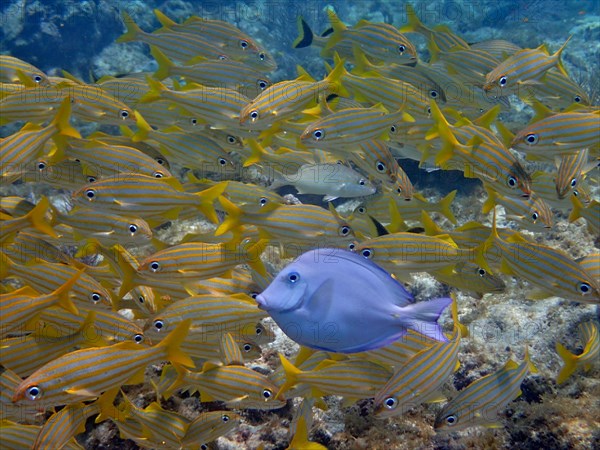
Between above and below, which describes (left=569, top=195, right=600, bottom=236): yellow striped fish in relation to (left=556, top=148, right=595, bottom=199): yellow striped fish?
below

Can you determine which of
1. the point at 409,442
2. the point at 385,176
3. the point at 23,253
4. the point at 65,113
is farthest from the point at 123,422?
the point at 385,176

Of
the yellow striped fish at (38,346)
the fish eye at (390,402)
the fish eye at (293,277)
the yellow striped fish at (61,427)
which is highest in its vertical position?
the fish eye at (293,277)

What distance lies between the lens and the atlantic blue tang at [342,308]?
185cm

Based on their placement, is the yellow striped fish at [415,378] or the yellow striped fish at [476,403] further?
the yellow striped fish at [476,403]

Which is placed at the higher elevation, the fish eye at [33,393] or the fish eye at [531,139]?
the fish eye at [531,139]

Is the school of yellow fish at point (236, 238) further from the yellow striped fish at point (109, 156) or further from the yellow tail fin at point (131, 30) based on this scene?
the yellow tail fin at point (131, 30)

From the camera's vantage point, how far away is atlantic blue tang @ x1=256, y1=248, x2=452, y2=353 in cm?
185

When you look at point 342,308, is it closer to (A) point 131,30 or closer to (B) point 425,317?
(B) point 425,317

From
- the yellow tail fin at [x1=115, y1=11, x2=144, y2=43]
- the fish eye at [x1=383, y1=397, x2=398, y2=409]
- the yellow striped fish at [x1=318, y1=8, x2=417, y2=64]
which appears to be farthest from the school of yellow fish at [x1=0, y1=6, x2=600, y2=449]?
the yellow tail fin at [x1=115, y1=11, x2=144, y2=43]

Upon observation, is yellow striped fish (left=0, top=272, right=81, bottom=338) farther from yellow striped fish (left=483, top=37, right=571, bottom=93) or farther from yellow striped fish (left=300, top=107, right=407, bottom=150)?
yellow striped fish (left=483, top=37, right=571, bottom=93)

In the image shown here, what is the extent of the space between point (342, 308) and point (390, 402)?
40.0 inches

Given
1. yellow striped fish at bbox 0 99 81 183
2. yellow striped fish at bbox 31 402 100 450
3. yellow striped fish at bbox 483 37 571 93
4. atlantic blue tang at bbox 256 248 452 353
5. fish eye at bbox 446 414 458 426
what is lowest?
yellow striped fish at bbox 31 402 100 450

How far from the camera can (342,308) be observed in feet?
6.20

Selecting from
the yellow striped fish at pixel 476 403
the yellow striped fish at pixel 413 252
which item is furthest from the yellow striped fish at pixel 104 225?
the yellow striped fish at pixel 476 403
